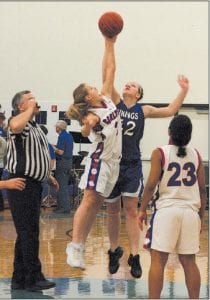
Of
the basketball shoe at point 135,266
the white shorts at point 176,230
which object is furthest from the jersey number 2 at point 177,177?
the basketball shoe at point 135,266

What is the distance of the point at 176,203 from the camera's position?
5875 millimetres

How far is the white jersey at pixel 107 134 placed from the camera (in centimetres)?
647

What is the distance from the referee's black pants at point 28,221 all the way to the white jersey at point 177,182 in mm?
1529

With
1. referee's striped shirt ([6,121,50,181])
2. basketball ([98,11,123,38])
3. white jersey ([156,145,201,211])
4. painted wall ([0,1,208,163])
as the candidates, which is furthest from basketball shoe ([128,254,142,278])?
painted wall ([0,1,208,163])

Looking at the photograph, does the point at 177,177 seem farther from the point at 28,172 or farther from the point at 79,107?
the point at 28,172

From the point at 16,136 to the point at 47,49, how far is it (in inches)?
455

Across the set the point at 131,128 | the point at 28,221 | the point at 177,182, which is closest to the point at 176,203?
the point at 177,182

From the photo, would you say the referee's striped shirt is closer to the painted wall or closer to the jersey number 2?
the jersey number 2

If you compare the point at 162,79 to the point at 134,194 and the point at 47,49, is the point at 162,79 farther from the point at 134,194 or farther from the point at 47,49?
the point at 134,194

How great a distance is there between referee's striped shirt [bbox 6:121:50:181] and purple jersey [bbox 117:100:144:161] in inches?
30.8

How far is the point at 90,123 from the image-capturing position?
6215 millimetres

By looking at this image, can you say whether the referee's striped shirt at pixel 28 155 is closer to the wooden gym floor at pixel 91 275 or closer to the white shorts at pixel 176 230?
the wooden gym floor at pixel 91 275

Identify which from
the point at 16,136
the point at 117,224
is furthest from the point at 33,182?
the point at 117,224

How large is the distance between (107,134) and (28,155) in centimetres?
90
